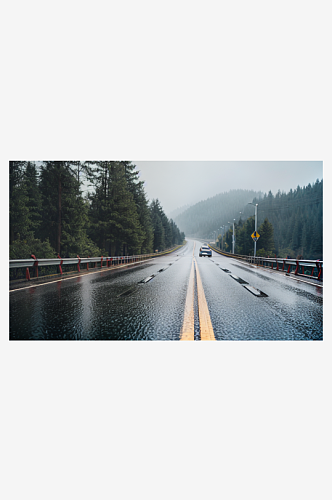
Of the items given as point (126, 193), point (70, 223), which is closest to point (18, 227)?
point (70, 223)

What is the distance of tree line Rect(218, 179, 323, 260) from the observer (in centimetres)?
9388

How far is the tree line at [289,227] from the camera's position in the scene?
93875 millimetres

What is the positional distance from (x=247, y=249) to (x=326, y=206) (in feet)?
327

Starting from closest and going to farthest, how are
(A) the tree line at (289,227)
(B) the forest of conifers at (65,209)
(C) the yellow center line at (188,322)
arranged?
1. (C) the yellow center line at (188,322)
2. (B) the forest of conifers at (65,209)
3. (A) the tree line at (289,227)

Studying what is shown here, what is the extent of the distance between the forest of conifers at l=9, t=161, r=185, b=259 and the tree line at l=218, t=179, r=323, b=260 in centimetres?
6176

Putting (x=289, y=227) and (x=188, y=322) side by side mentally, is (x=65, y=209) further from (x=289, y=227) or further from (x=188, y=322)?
(x=289, y=227)

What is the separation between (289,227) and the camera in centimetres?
11706

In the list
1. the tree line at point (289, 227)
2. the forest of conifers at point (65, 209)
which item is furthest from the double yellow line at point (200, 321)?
the tree line at point (289, 227)

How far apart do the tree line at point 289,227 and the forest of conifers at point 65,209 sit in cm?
6176

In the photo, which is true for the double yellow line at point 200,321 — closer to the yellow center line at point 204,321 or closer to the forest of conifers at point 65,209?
the yellow center line at point 204,321

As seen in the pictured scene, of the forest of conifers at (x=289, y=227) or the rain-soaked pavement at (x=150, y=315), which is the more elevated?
the forest of conifers at (x=289, y=227)

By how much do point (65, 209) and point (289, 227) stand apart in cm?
10740

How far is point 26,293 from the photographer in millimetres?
8469

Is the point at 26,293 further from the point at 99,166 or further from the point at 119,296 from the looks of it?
the point at 99,166
